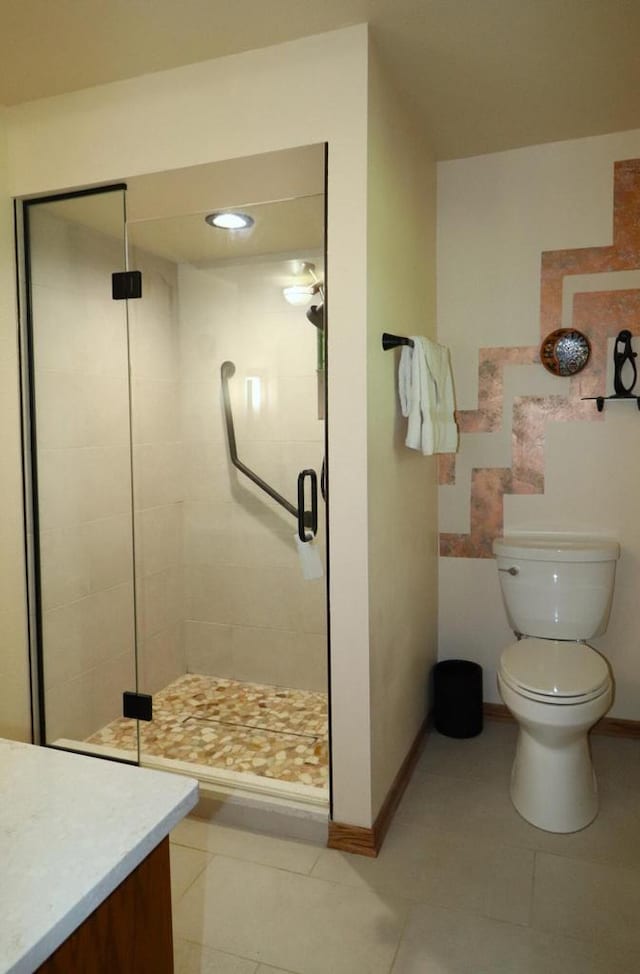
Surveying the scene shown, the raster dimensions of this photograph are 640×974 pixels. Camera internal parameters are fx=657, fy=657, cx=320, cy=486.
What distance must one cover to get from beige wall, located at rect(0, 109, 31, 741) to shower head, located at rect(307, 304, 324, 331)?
119cm

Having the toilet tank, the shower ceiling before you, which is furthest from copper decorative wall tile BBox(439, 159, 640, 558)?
the shower ceiling

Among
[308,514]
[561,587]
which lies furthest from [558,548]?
[308,514]

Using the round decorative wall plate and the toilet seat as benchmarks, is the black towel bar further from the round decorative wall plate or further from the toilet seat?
the toilet seat

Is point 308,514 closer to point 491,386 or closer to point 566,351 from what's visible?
point 491,386

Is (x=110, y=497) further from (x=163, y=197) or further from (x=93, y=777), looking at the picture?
(x=93, y=777)

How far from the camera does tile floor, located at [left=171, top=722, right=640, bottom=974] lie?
168 centimetres

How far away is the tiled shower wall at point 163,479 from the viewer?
256 centimetres

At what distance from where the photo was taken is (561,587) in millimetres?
2557

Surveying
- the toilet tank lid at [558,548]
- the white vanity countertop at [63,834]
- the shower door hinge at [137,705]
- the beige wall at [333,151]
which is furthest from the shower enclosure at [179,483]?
the white vanity countertop at [63,834]

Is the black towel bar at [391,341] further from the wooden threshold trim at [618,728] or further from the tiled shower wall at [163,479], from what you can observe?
the wooden threshold trim at [618,728]

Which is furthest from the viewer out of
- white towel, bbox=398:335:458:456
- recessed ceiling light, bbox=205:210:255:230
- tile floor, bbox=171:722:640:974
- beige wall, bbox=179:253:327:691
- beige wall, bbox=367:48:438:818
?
beige wall, bbox=179:253:327:691

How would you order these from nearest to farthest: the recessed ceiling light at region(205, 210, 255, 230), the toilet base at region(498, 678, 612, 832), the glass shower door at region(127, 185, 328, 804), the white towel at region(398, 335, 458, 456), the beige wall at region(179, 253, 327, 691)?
the toilet base at region(498, 678, 612, 832) → the white towel at region(398, 335, 458, 456) → the recessed ceiling light at region(205, 210, 255, 230) → the glass shower door at region(127, 185, 328, 804) → the beige wall at region(179, 253, 327, 691)

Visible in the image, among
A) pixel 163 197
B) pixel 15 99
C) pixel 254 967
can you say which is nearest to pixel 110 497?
pixel 163 197

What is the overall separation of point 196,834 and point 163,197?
2.20 metres
